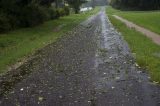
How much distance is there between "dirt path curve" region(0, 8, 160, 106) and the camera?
32.5 feet

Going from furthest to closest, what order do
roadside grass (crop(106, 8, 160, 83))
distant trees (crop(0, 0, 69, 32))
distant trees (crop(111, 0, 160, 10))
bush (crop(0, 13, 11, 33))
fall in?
distant trees (crop(111, 0, 160, 10))
distant trees (crop(0, 0, 69, 32))
bush (crop(0, 13, 11, 33))
roadside grass (crop(106, 8, 160, 83))

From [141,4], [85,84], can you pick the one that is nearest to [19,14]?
[85,84]

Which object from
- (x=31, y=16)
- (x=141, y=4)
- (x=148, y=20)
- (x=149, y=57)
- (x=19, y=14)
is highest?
(x=149, y=57)

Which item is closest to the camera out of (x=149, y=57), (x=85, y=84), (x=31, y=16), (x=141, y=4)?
(x=85, y=84)

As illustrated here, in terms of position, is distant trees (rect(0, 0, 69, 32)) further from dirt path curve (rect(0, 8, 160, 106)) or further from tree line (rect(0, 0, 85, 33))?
dirt path curve (rect(0, 8, 160, 106))

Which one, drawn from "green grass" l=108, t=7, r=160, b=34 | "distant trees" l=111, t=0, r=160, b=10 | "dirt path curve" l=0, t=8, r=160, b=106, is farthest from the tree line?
"distant trees" l=111, t=0, r=160, b=10

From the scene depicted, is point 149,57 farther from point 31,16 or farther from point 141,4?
point 141,4

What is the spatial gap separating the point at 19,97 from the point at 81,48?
10.9 m

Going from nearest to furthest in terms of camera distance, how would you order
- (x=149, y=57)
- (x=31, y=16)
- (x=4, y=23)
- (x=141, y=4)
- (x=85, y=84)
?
1. (x=85, y=84)
2. (x=149, y=57)
3. (x=4, y=23)
4. (x=31, y=16)
5. (x=141, y=4)

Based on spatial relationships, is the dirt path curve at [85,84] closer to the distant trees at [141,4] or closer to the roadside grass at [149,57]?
the roadside grass at [149,57]

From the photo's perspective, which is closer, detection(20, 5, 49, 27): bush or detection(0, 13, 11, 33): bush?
detection(0, 13, 11, 33): bush

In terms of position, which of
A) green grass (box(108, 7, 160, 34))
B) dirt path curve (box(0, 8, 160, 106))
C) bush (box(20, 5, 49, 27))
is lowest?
green grass (box(108, 7, 160, 34))

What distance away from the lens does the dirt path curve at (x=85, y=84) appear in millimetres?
9906

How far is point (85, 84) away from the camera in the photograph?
11.8 m
